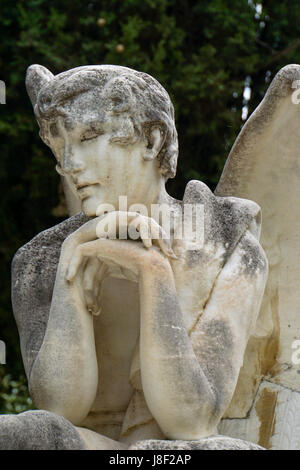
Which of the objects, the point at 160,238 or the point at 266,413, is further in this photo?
the point at 266,413

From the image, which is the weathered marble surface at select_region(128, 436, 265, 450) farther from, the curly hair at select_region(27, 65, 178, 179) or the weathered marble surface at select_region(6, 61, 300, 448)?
the curly hair at select_region(27, 65, 178, 179)

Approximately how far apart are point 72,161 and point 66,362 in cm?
86

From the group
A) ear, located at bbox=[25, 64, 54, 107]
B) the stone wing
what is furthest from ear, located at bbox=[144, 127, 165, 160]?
ear, located at bbox=[25, 64, 54, 107]

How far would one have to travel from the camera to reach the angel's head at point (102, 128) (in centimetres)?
617

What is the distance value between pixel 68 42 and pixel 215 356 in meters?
4.56

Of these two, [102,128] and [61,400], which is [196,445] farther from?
[102,128]

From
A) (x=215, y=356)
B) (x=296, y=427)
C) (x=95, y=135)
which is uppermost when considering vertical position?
(x=95, y=135)

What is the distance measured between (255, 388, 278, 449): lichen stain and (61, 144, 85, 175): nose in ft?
5.05

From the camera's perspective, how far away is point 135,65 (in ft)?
32.6

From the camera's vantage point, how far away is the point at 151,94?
20.7 feet

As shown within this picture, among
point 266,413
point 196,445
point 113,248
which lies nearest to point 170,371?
point 196,445

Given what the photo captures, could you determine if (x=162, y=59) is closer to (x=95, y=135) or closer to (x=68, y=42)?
(x=68, y=42)
